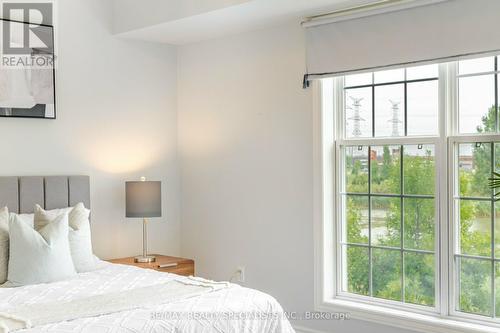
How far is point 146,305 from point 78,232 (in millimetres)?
1227

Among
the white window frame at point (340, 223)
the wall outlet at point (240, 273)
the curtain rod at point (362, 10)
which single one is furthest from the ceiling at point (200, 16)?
the wall outlet at point (240, 273)

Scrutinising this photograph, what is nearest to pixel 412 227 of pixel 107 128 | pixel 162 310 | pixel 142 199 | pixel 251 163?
pixel 251 163

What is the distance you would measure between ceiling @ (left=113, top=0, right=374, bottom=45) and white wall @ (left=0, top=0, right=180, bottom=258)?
214mm

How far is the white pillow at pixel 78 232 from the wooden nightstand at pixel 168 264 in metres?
0.48

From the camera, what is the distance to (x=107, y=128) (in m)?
4.81

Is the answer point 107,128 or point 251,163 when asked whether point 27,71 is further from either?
point 251,163

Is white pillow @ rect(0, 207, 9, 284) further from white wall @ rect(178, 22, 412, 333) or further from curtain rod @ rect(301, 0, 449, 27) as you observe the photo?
curtain rod @ rect(301, 0, 449, 27)

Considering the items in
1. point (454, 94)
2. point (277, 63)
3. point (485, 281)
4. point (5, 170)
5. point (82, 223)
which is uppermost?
point (277, 63)

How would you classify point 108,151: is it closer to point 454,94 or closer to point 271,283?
point 271,283

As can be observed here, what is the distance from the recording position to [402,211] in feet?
12.8

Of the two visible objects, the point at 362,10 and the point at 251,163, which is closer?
the point at 362,10

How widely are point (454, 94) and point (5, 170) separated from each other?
303 centimetres

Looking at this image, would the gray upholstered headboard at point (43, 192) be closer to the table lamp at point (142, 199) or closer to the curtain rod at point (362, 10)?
the table lamp at point (142, 199)

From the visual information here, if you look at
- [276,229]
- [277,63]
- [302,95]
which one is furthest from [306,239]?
[277,63]
